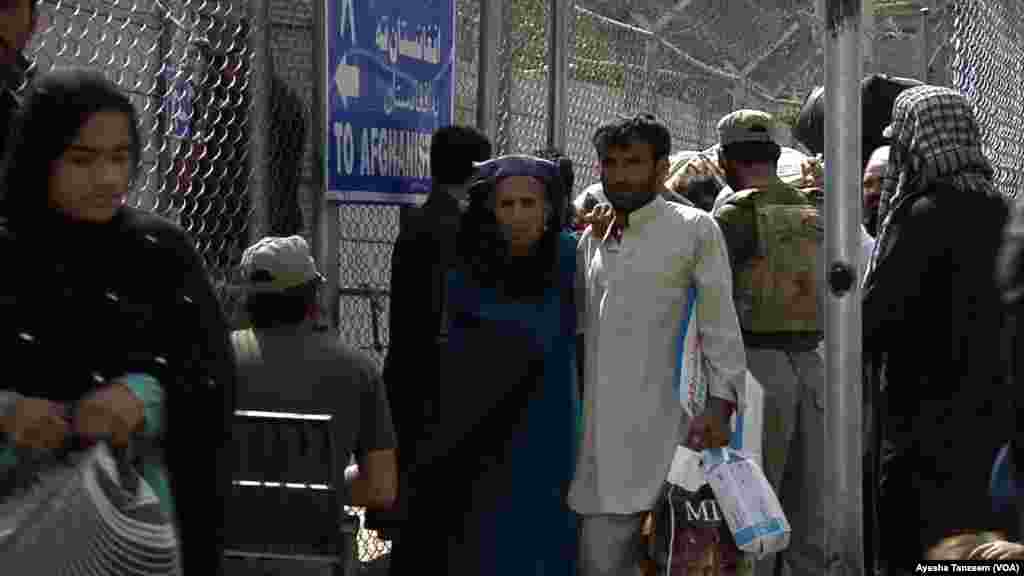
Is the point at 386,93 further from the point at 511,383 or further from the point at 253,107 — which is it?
the point at 511,383

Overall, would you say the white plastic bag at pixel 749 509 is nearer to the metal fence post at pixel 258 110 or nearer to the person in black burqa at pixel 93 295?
the metal fence post at pixel 258 110

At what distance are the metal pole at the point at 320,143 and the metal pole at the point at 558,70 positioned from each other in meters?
1.54

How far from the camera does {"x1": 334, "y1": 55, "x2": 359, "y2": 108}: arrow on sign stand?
5.44 m

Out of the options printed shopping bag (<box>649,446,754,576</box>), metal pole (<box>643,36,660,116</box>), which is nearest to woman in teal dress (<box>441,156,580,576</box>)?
printed shopping bag (<box>649,446,754,576</box>)

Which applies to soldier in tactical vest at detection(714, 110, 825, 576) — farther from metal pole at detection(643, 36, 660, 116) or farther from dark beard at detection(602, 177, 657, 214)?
metal pole at detection(643, 36, 660, 116)

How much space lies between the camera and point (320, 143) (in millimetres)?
5348

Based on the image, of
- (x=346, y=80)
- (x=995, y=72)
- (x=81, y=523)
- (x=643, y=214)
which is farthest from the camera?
(x=995, y=72)

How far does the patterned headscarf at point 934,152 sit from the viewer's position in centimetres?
526

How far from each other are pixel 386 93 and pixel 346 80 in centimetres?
32

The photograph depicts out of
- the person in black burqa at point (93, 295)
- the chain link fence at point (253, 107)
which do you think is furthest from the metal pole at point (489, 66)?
the person in black burqa at point (93, 295)

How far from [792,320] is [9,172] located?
10.9 ft

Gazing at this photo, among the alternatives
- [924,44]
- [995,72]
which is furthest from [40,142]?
[995,72]

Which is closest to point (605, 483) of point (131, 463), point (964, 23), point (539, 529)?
point (539, 529)

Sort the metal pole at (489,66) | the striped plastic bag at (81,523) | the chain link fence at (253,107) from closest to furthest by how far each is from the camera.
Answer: the striped plastic bag at (81,523), the chain link fence at (253,107), the metal pole at (489,66)
